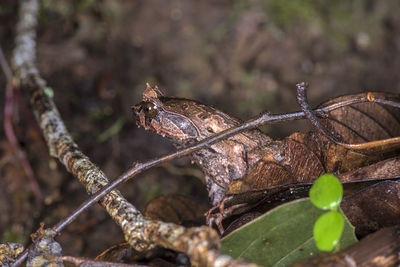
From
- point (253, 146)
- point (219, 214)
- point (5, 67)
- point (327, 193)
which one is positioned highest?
point (5, 67)

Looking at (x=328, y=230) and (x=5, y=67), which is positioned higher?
(x=5, y=67)

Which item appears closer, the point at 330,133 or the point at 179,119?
the point at 330,133

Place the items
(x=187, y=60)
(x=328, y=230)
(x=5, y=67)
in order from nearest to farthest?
(x=328, y=230) → (x=5, y=67) → (x=187, y=60)

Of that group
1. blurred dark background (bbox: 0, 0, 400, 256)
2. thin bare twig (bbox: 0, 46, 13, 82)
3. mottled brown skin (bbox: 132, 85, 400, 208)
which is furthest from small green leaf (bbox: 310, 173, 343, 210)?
thin bare twig (bbox: 0, 46, 13, 82)

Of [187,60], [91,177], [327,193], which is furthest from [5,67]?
[327,193]

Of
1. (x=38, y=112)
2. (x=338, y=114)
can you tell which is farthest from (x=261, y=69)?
(x=38, y=112)

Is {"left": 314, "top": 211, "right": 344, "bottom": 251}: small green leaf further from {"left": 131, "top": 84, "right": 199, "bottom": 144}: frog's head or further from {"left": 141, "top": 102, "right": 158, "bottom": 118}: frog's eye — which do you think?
{"left": 141, "top": 102, "right": 158, "bottom": 118}: frog's eye

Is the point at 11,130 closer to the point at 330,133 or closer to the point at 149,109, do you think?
the point at 149,109

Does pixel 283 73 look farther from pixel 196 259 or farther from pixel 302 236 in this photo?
pixel 196 259
